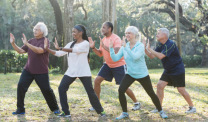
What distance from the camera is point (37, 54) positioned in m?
5.85

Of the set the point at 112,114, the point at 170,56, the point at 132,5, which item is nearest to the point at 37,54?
the point at 112,114

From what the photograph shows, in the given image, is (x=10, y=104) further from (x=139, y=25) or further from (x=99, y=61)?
(x=139, y=25)

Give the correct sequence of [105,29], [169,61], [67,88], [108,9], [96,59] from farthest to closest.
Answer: [96,59]
[108,9]
[105,29]
[169,61]
[67,88]

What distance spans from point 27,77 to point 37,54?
52 cm

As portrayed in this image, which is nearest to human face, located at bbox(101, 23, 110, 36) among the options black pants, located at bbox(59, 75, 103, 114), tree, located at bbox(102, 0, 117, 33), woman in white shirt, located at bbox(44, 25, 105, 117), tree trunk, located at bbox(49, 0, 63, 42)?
woman in white shirt, located at bbox(44, 25, 105, 117)

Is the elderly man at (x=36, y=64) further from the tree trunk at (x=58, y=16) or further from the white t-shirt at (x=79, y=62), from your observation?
the tree trunk at (x=58, y=16)

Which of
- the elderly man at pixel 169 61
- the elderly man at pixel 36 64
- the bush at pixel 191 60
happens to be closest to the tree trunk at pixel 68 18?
the elderly man at pixel 36 64

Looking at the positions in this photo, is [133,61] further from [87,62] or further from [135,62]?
[87,62]

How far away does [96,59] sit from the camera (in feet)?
91.0

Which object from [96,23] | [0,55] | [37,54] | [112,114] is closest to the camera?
[37,54]

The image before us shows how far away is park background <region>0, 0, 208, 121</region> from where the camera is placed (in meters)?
6.65

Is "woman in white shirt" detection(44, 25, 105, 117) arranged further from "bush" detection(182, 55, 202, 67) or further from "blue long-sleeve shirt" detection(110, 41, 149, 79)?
"bush" detection(182, 55, 202, 67)

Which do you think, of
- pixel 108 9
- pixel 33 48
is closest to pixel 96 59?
pixel 108 9

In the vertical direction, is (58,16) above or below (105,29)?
above
